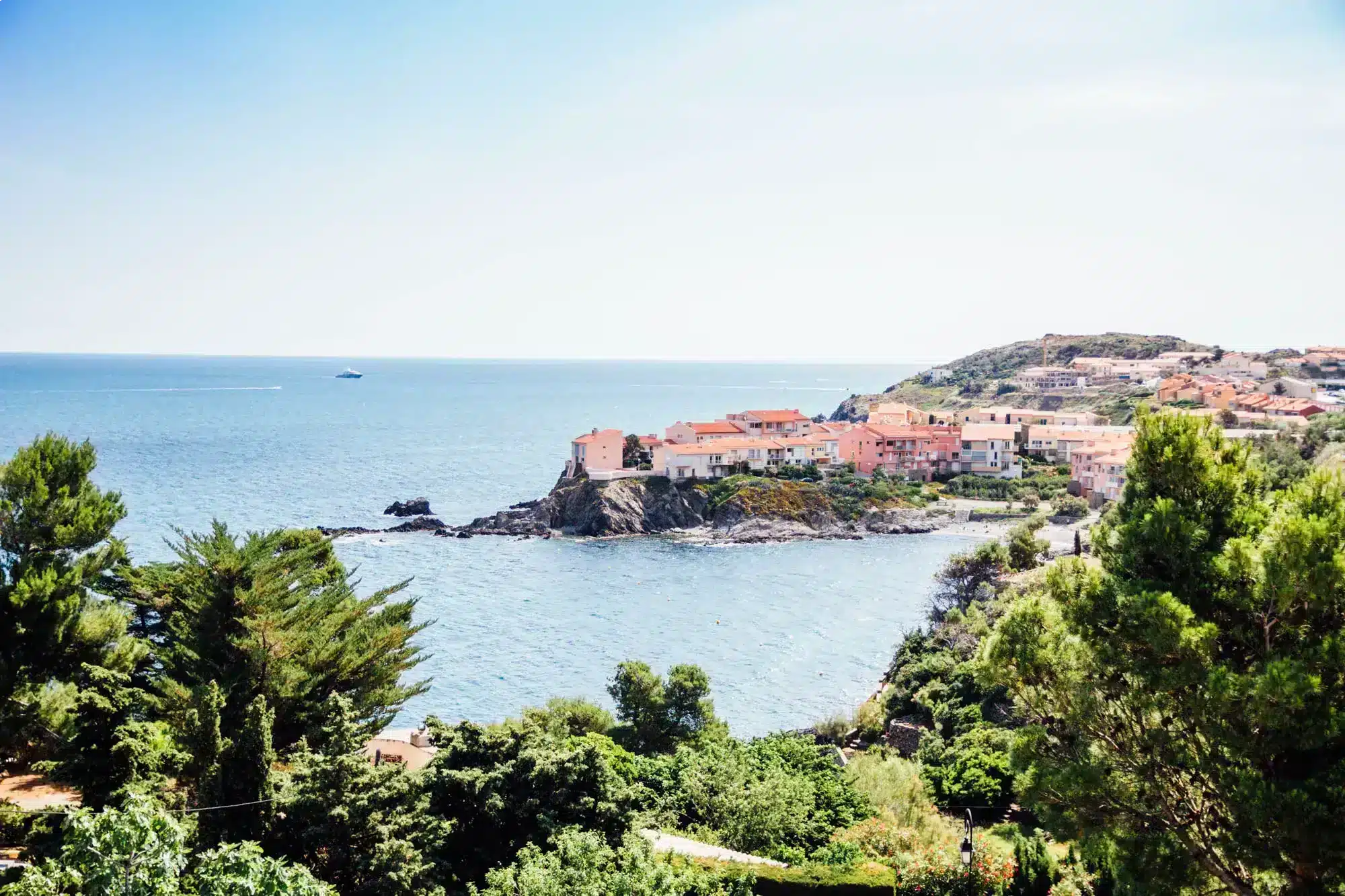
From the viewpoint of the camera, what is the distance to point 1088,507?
57875 mm

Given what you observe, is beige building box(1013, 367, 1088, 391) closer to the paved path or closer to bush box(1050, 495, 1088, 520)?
bush box(1050, 495, 1088, 520)

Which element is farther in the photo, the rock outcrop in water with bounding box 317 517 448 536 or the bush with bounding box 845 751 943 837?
the rock outcrop in water with bounding box 317 517 448 536

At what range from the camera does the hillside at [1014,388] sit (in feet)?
313

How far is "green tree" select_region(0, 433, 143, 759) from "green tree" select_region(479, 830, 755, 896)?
809cm

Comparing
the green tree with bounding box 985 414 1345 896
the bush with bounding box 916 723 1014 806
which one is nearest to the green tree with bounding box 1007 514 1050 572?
the bush with bounding box 916 723 1014 806

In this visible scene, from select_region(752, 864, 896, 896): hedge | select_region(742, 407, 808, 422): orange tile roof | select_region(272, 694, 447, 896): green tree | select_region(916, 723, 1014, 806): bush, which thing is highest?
select_region(742, 407, 808, 422): orange tile roof

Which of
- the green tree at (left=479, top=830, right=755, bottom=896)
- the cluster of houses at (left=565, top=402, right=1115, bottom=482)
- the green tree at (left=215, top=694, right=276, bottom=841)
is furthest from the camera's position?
the cluster of houses at (left=565, top=402, right=1115, bottom=482)

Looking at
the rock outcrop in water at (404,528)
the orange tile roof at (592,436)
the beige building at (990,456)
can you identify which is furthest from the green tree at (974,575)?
the beige building at (990,456)

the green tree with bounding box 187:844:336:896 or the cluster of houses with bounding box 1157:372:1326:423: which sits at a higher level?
the cluster of houses with bounding box 1157:372:1326:423

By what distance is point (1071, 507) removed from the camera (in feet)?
185

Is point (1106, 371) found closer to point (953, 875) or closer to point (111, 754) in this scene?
point (953, 875)

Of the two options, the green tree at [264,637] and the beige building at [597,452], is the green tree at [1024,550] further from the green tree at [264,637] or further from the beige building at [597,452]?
the beige building at [597,452]

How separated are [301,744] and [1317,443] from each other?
49.0 metres

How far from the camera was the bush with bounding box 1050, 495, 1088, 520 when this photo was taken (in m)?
55.8
